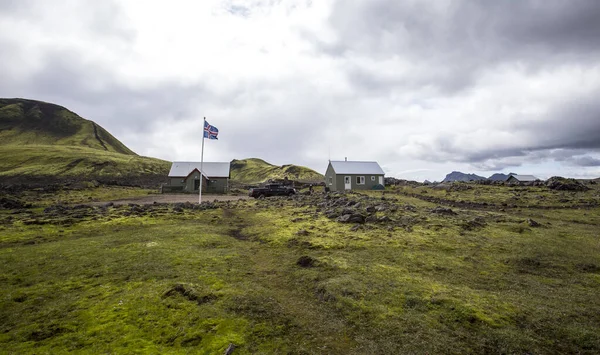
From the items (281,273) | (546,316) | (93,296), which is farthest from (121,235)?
(546,316)

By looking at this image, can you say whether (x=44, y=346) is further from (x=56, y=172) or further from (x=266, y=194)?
(x=56, y=172)

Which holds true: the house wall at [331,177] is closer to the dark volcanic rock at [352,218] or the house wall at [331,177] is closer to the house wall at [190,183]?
the house wall at [190,183]

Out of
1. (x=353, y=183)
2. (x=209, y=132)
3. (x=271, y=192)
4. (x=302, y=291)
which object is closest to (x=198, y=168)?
(x=271, y=192)

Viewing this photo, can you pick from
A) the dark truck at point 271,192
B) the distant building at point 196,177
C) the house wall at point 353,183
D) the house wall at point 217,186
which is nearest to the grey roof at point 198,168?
the distant building at point 196,177

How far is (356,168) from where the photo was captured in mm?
67688

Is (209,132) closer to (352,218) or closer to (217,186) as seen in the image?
(352,218)

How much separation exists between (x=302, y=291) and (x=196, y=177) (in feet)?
215

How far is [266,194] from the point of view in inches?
2074

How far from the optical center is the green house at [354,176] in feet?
214

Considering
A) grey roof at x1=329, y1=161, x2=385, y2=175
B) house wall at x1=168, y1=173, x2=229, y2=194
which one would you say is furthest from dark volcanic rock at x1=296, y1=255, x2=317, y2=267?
house wall at x1=168, y1=173, x2=229, y2=194

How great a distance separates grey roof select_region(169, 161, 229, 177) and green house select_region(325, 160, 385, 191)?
29.2m

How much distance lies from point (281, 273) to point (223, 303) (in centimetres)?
373

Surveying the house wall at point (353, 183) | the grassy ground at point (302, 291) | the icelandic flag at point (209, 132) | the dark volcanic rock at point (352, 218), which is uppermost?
the icelandic flag at point (209, 132)

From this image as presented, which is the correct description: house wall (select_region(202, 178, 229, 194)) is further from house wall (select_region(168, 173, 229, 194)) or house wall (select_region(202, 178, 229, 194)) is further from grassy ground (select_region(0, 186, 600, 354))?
grassy ground (select_region(0, 186, 600, 354))
